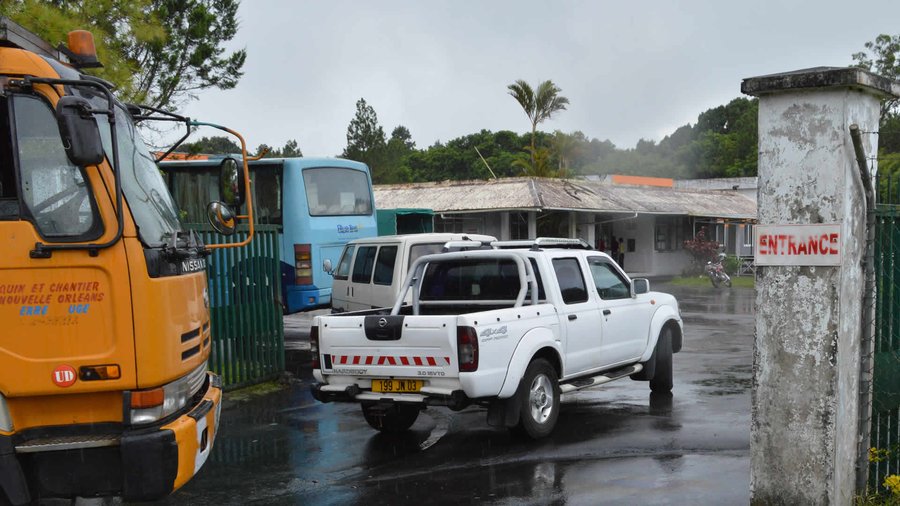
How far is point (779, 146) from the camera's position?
17.3 feet

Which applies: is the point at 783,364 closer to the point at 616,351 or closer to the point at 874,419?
the point at 874,419

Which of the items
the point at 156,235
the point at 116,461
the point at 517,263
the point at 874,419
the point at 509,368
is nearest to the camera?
the point at 116,461

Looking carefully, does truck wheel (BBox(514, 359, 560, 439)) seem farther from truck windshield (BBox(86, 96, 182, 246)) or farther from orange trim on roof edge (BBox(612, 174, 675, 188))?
orange trim on roof edge (BBox(612, 174, 675, 188))

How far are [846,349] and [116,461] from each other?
4.30 meters

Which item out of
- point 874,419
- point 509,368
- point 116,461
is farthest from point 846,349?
point 116,461

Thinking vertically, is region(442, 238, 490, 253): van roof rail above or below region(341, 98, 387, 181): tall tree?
below

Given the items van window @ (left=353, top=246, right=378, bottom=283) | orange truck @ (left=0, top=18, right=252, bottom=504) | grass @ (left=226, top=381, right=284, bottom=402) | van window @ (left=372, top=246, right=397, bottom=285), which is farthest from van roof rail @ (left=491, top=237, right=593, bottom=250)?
orange truck @ (left=0, top=18, right=252, bottom=504)

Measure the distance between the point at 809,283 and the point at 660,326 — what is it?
16.7ft

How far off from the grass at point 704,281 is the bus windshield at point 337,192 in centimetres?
1645

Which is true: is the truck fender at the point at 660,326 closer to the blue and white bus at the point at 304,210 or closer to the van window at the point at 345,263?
the van window at the point at 345,263

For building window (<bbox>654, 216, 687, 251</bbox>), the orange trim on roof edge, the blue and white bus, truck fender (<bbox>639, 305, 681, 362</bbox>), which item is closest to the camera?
truck fender (<bbox>639, 305, 681, 362</bbox>)

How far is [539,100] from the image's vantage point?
34.5 meters

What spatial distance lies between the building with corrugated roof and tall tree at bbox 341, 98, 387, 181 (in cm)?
1860

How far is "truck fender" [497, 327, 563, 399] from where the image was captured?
7.61 m
